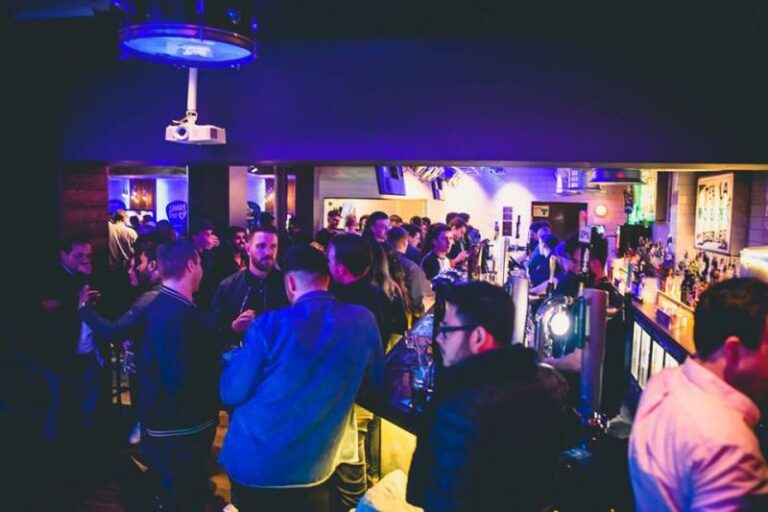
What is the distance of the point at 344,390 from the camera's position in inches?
100

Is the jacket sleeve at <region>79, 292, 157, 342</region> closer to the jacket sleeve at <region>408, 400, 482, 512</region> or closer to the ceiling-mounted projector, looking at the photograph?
the ceiling-mounted projector

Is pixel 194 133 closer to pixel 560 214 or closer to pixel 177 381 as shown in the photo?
pixel 177 381

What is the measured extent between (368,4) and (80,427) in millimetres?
3808

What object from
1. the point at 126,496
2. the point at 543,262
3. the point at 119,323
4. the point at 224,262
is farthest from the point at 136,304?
the point at 543,262

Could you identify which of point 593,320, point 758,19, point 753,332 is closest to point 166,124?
point 593,320

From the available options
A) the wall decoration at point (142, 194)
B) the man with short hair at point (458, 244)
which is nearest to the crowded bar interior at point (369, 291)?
the man with short hair at point (458, 244)

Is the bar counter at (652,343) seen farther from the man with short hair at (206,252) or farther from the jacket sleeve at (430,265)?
A: the man with short hair at (206,252)

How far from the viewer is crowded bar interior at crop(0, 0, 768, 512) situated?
171 cm

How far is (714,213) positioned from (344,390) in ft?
21.2

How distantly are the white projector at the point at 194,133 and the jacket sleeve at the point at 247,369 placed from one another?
8.11 ft

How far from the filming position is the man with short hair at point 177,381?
291 cm

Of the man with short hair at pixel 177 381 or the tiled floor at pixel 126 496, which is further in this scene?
the tiled floor at pixel 126 496

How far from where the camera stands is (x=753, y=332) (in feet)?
4.71

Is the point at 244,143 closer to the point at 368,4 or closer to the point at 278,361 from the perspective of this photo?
the point at 368,4
